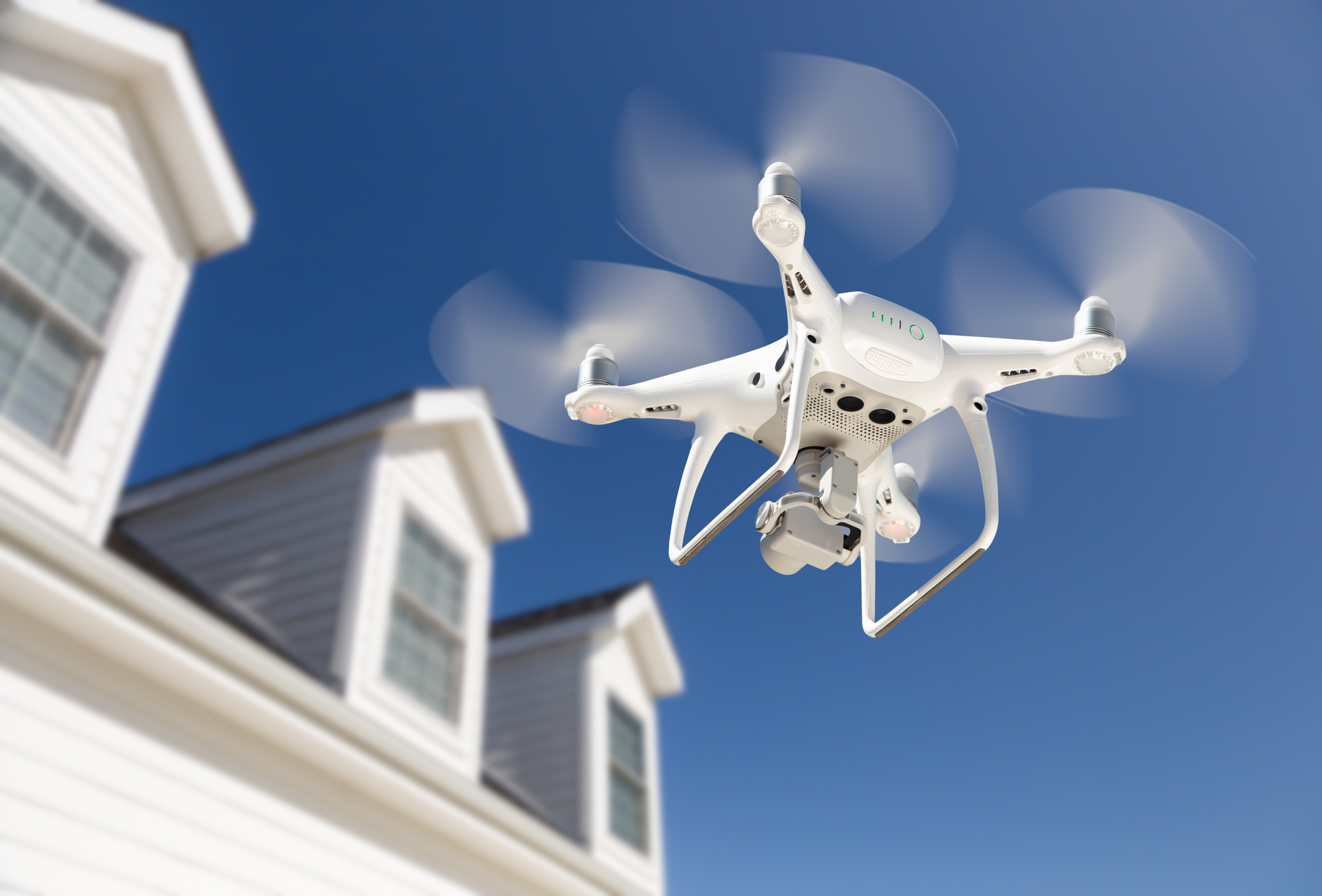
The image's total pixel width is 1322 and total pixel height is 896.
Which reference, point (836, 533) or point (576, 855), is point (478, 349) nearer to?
point (836, 533)

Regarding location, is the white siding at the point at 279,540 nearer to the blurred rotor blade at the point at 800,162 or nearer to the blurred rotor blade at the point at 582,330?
the blurred rotor blade at the point at 582,330

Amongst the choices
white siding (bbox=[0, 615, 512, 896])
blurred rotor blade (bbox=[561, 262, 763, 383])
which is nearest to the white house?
white siding (bbox=[0, 615, 512, 896])

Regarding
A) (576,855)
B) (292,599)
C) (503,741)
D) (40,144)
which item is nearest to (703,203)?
(40,144)

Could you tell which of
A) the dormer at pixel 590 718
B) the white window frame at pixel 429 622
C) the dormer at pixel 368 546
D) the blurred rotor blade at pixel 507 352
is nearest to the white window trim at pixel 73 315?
the dormer at pixel 368 546

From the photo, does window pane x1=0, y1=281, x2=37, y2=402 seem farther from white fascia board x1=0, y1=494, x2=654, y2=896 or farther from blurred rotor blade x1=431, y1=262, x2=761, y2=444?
blurred rotor blade x1=431, y1=262, x2=761, y2=444

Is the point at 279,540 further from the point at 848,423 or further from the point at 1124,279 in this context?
the point at 1124,279
